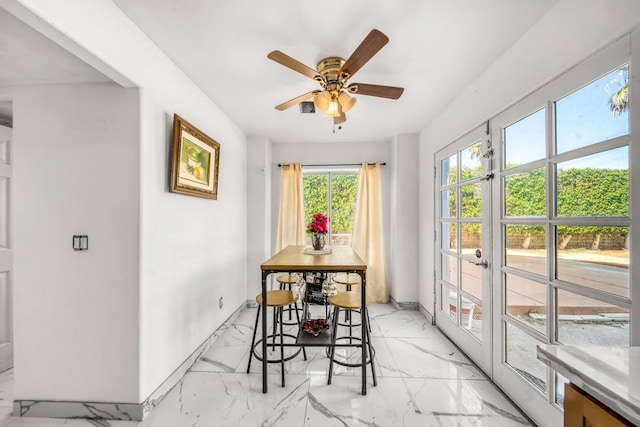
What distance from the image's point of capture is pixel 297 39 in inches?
67.5

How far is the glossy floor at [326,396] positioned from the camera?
1.68 m

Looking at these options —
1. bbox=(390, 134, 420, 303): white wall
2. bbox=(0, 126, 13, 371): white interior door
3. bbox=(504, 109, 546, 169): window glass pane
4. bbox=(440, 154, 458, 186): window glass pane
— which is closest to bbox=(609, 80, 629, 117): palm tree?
bbox=(504, 109, 546, 169): window glass pane

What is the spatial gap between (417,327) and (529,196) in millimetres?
1978

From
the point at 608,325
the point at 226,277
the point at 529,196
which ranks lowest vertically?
the point at 226,277

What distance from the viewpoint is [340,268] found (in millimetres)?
1851

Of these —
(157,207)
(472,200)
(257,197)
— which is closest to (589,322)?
(472,200)

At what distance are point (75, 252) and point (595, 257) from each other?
9.36 feet

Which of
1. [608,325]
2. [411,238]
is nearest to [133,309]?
[608,325]

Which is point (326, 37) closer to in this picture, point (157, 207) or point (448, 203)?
point (157, 207)

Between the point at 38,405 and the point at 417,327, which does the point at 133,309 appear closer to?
the point at 38,405

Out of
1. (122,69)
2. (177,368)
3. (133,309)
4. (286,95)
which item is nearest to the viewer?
(122,69)

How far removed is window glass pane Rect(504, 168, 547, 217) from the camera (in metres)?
1.62

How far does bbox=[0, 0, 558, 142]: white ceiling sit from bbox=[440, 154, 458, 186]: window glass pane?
0.66 metres

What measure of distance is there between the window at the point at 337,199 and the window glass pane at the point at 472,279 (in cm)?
196
